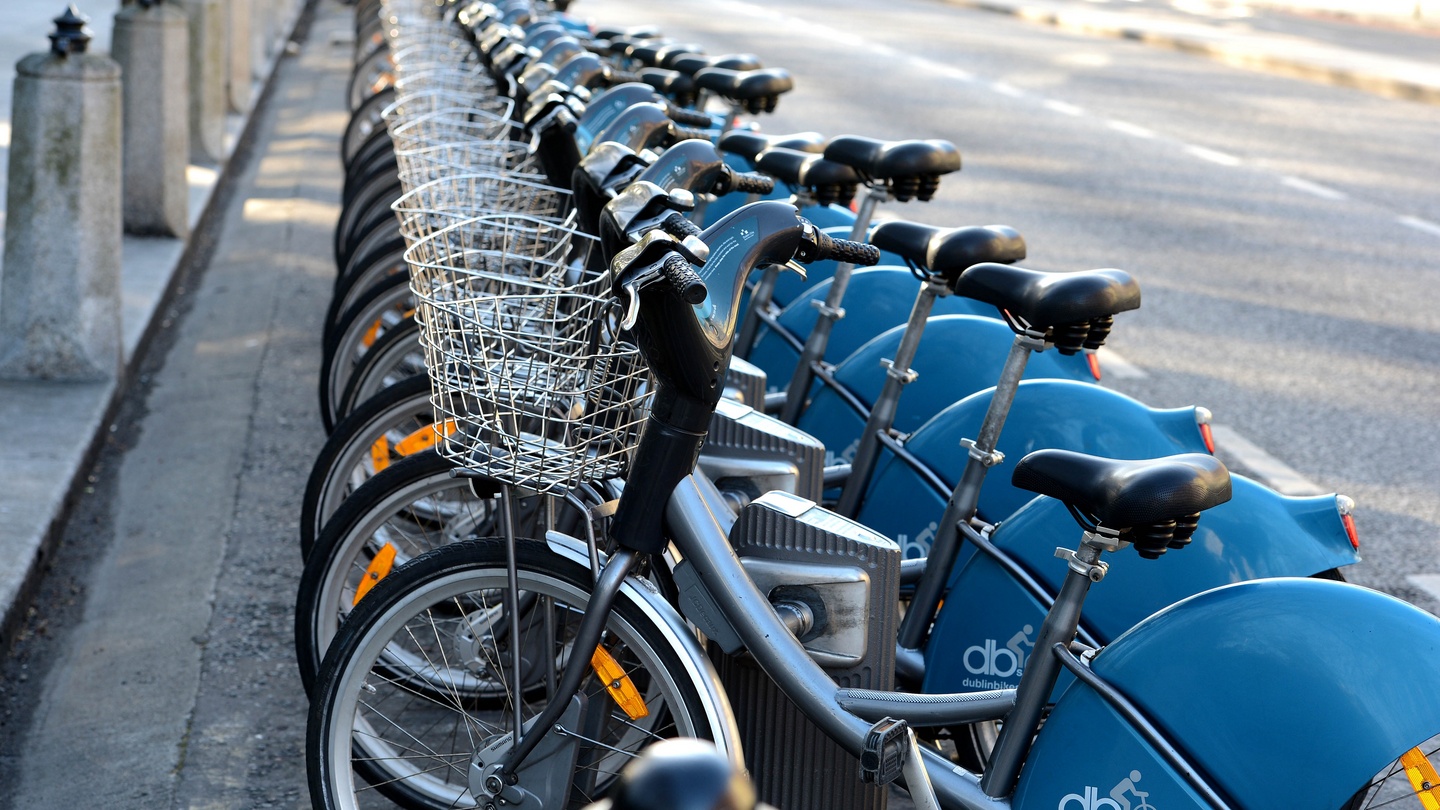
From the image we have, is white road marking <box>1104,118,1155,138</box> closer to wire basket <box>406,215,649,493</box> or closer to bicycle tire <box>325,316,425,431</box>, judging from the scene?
bicycle tire <box>325,316,425,431</box>

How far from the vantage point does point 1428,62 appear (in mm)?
20781

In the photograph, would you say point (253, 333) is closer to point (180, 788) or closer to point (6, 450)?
point (6, 450)

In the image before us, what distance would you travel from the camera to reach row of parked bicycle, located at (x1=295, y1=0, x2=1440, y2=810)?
2156 mm

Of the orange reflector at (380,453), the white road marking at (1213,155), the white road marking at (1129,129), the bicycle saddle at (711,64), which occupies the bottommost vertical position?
the orange reflector at (380,453)

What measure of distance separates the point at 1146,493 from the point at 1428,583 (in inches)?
108

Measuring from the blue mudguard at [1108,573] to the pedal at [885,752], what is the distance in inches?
21.2

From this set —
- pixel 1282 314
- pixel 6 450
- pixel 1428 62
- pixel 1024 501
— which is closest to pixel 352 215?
pixel 6 450

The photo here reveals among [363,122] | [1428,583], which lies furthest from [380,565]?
[363,122]

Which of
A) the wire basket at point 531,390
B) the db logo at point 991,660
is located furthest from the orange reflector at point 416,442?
the db logo at point 991,660

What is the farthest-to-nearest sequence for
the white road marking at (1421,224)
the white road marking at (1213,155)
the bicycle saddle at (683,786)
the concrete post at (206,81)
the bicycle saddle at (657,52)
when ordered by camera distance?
the white road marking at (1213,155) < the white road marking at (1421,224) < the concrete post at (206,81) < the bicycle saddle at (657,52) < the bicycle saddle at (683,786)

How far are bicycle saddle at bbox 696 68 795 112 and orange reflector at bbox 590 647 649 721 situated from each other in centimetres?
295

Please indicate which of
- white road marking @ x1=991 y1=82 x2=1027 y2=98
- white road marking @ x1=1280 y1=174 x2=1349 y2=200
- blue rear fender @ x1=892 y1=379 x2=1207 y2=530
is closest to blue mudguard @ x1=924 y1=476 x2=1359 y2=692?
blue rear fender @ x1=892 y1=379 x2=1207 y2=530

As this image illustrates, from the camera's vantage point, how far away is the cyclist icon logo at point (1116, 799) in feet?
7.27

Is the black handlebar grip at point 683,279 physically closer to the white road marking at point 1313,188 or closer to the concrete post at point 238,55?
the concrete post at point 238,55
